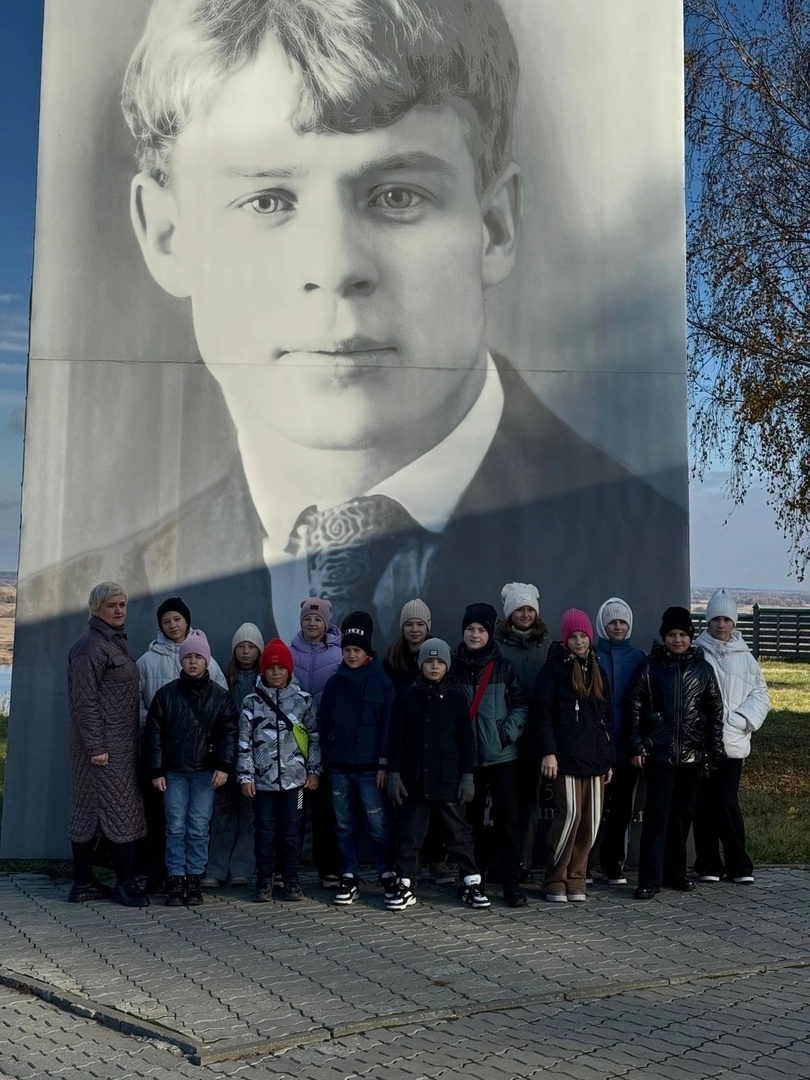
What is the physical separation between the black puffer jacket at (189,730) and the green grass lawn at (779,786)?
69.0 inches

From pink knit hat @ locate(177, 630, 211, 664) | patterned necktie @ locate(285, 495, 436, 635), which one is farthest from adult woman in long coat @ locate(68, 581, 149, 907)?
patterned necktie @ locate(285, 495, 436, 635)

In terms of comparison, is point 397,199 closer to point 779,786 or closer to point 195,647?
point 195,647

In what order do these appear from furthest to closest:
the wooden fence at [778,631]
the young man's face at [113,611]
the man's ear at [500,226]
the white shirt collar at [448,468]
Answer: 1. the wooden fence at [778,631]
2. the man's ear at [500,226]
3. the white shirt collar at [448,468]
4. the young man's face at [113,611]

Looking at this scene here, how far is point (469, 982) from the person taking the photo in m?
5.86

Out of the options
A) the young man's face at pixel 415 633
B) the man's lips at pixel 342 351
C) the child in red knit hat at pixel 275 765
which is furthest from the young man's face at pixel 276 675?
the man's lips at pixel 342 351

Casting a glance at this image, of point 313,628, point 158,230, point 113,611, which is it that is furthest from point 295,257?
point 113,611

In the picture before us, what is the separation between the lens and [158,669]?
789 centimetres

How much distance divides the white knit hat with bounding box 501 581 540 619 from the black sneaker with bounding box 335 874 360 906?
191 cm

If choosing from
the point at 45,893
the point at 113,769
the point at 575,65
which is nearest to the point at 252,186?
the point at 575,65

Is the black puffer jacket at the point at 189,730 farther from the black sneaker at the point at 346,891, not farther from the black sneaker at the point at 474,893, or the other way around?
the black sneaker at the point at 474,893

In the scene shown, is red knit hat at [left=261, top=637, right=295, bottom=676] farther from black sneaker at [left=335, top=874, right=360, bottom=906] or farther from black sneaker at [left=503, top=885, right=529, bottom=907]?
black sneaker at [left=503, top=885, right=529, bottom=907]

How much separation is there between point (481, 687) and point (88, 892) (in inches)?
104

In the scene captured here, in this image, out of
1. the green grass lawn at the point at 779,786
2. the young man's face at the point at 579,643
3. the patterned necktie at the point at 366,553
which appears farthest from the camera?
the green grass lawn at the point at 779,786

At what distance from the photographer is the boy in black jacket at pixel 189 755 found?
293 inches
